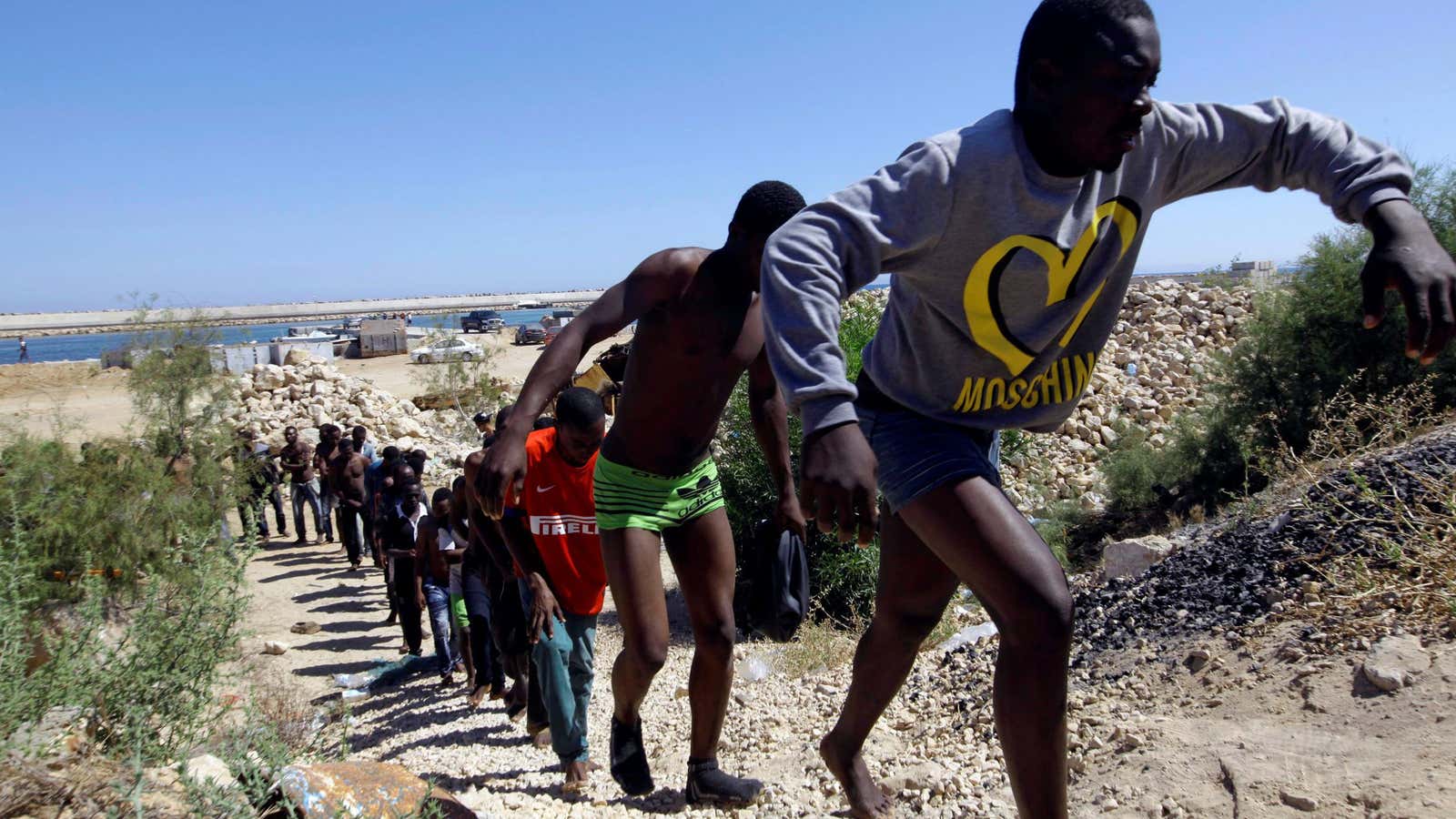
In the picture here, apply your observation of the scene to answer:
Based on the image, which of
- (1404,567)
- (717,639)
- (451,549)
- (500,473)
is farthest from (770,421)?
(451,549)

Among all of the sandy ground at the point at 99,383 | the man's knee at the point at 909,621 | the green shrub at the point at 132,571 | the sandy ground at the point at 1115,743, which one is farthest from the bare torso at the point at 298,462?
the man's knee at the point at 909,621

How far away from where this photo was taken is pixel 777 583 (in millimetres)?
3734

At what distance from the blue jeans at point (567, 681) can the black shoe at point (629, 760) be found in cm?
65

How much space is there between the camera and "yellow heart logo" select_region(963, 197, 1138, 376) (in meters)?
2.21

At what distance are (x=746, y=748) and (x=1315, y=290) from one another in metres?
9.82

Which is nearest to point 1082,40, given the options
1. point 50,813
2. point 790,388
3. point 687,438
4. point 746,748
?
point 790,388

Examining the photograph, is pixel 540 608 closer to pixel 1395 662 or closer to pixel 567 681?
pixel 567 681

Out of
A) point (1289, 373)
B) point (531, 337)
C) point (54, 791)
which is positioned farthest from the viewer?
point (531, 337)

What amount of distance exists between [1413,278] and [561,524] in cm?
355

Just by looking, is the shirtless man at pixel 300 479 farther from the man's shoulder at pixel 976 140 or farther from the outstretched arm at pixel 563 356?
the man's shoulder at pixel 976 140

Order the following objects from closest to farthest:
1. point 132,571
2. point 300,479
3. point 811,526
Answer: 1. point 132,571
2. point 811,526
3. point 300,479

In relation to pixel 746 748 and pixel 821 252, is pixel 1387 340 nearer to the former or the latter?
pixel 746 748

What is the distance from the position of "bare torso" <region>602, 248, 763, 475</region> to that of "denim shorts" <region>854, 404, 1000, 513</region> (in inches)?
49.1

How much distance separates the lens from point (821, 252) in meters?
2.03
